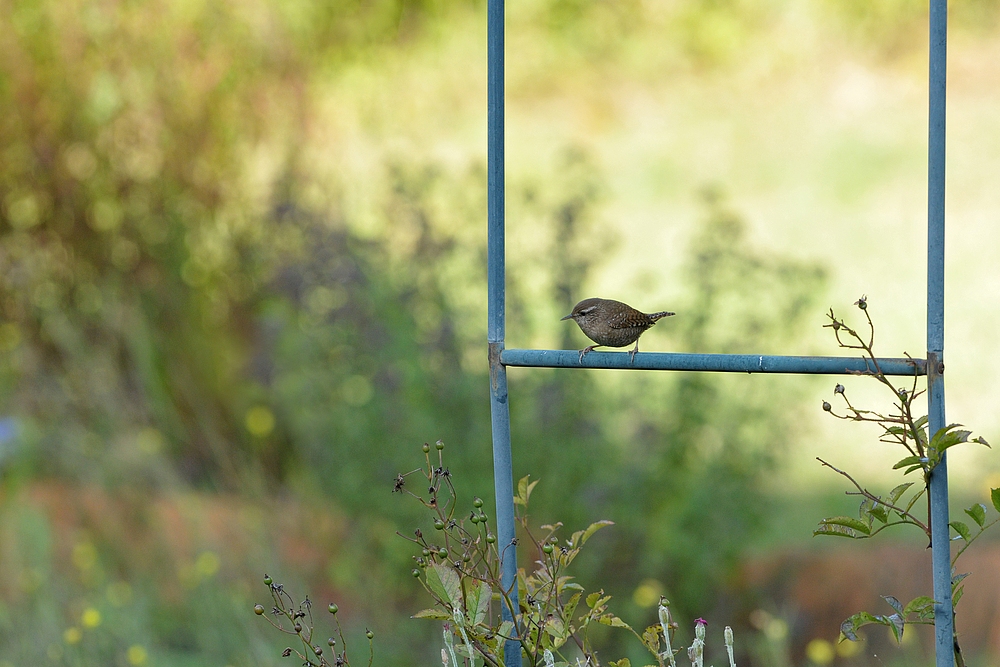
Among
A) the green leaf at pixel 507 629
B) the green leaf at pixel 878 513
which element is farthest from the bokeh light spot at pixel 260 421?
the green leaf at pixel 878 513

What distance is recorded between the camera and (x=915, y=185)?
7555 mm

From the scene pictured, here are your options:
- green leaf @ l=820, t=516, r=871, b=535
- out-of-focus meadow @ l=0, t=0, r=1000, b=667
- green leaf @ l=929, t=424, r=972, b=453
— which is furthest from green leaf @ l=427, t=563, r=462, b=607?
out-of-focus meadow @ l=0, t=0, r=1000, b=667

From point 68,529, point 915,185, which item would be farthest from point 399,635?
point 915,185

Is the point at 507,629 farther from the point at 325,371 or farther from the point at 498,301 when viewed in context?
the point at 325,371

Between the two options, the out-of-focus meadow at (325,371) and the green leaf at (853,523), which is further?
the out-of-focus meadow at (325,371)

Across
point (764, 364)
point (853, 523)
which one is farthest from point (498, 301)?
point (853, 523)

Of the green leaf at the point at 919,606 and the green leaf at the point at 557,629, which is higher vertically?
the green leaf at the point at 919,606

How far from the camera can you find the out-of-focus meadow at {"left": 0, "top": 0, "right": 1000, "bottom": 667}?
9.11 feet

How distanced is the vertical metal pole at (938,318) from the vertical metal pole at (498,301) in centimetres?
41

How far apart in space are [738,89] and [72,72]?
21.8 feet

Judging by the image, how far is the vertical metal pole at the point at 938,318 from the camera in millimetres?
942

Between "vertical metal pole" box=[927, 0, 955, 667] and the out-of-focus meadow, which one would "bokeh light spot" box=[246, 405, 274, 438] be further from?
"vertical metal pole" box=[927, 0, 955, 667]

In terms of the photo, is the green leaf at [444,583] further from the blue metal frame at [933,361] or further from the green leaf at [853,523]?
the green leaf at [853,523]

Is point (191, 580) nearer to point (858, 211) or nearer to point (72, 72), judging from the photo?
point (72, 72)
